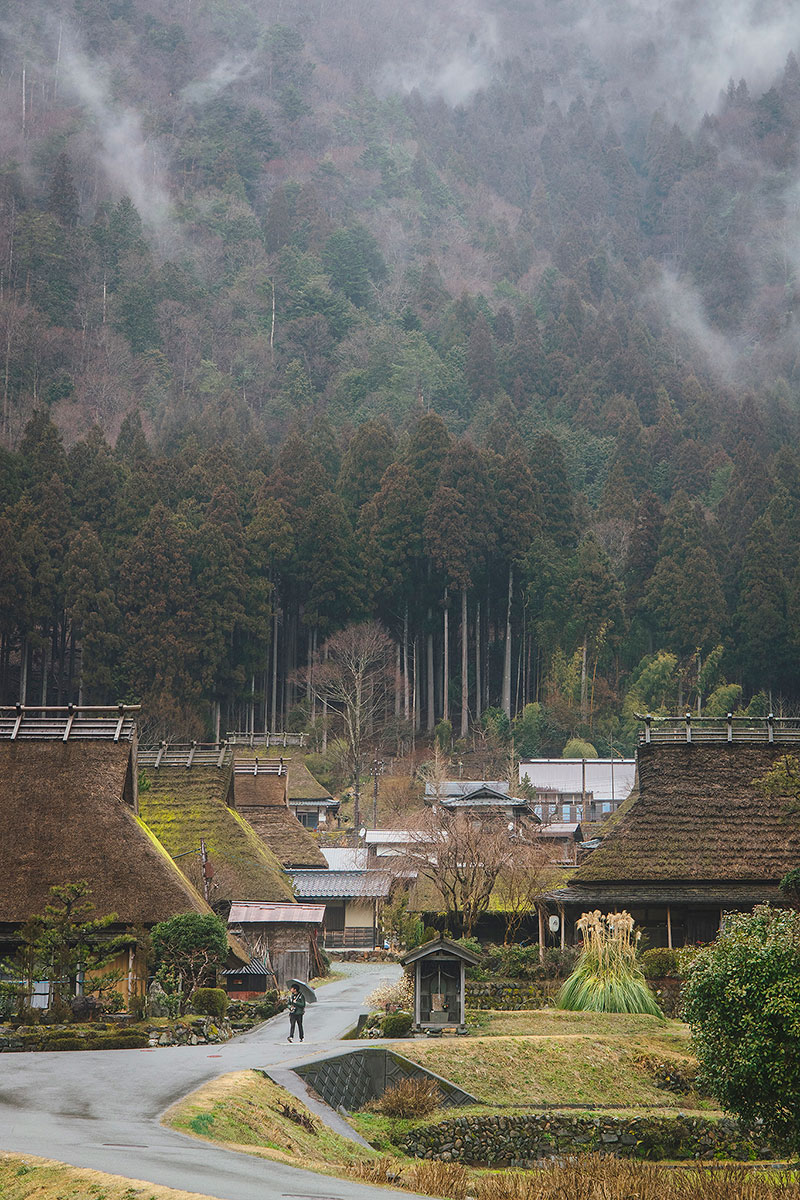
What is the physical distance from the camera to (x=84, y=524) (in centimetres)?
6681

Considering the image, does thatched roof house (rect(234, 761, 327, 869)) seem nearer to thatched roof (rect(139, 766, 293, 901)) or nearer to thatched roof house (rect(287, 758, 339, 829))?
thatched roof (rect(139, 766, 293, 901))

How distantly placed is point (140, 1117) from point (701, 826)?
19316mm

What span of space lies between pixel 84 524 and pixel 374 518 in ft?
49.7

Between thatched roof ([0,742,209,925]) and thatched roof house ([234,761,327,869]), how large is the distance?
50.5 feet

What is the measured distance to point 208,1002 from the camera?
25016 millimetres

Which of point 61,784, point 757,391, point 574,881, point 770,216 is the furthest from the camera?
point 770,216

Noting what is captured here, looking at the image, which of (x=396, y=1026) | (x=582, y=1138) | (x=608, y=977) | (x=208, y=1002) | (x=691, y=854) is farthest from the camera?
(x=691, y=854)

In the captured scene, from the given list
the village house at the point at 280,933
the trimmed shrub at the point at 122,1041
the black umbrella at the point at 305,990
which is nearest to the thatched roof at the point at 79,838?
the black umbrella at the point at 305,990

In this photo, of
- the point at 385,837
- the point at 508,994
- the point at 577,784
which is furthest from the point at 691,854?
the point at 577,784

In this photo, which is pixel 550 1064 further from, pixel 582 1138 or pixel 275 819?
pixel 275 819

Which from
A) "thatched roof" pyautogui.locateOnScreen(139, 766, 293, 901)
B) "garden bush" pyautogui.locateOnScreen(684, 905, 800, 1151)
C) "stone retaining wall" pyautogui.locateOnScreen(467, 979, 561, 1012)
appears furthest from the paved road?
"thatched roof" pyautogui.locateOnScreen(139, 766, 293, 901)

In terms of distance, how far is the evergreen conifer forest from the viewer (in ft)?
221

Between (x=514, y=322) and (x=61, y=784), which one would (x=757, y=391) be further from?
(x=61, y=784)

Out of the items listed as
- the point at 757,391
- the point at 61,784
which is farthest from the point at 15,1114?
the point at 757,391
